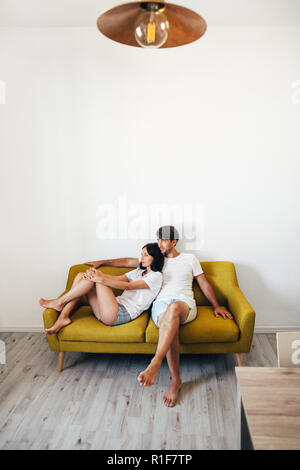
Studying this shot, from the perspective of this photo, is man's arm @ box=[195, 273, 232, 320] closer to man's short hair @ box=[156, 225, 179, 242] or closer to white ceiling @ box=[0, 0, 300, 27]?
man's short hair @ box=[156, 225, 179, 242]

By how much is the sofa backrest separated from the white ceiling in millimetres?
2076

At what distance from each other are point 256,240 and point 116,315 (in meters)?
1.51

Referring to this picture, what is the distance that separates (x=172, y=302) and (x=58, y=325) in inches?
35.1

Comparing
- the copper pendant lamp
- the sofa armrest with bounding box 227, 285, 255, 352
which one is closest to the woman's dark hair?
the sofa armrest with bounding box 227, 285, 255, 352

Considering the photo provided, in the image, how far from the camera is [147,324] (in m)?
2.72

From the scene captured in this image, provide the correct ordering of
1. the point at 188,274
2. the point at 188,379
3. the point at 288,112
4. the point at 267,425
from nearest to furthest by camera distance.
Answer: the point at 267,425 → the point at 188,379 → the point at 188,274 → the point at 288,112

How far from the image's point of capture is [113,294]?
2754mm

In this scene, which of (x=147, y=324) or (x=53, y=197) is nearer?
(x=147, y=324)

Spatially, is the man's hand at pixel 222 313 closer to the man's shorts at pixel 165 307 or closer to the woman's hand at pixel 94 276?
the man's shorts at pixel 165 307

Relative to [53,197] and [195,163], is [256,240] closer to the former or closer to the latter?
Result: [195,163]

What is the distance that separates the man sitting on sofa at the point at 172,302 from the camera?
236 centimetres

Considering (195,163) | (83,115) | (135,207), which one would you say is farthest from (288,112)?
(83,115)

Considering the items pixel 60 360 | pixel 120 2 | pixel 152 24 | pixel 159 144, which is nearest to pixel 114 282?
pixel 60 360

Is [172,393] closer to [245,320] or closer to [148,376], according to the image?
[148,376]
